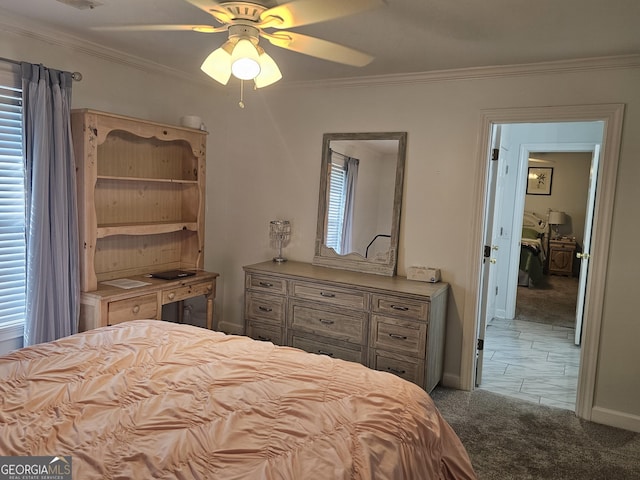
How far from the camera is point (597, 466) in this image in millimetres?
2641

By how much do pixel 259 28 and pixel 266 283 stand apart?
7.12 feet

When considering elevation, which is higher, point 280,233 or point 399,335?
point 280,233

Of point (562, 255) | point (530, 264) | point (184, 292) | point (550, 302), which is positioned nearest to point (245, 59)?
point (184, 292)

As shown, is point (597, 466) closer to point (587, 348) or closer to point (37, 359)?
point (587, 348)

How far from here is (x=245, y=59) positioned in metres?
1.92

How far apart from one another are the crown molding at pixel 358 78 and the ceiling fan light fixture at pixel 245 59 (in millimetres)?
1725

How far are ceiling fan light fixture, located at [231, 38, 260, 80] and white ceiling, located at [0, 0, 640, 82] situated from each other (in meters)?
0.17

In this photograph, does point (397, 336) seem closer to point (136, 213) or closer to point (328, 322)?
point (328, 322)

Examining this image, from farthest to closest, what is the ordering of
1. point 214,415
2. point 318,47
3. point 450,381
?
1. point 450,381
2. point 318,47
3. point 214,415

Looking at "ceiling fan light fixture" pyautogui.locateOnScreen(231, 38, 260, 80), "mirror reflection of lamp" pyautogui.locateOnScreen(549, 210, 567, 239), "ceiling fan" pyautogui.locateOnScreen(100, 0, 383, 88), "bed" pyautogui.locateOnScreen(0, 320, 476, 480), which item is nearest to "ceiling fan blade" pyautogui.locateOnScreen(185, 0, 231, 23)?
"ceiling fan" pyautogui.locateOnScreen(100, 0, 383, 88)

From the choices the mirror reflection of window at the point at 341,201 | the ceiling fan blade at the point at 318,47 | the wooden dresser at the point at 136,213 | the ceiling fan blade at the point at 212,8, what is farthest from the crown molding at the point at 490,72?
the ceiling fan blade at the point at 212,8

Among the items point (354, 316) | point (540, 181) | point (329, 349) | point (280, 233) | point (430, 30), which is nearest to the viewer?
point (430, 30)

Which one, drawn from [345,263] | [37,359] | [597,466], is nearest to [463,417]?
[597,466]

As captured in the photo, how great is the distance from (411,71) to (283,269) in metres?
1.82
